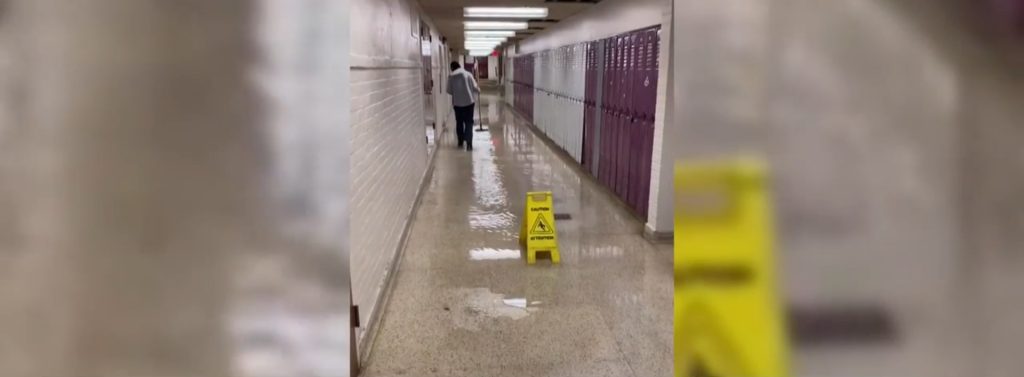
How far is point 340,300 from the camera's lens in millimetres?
911

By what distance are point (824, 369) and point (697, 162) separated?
0.36 meters

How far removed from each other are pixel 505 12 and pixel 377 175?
21.6 ft

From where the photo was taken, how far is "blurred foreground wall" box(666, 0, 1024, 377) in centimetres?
94

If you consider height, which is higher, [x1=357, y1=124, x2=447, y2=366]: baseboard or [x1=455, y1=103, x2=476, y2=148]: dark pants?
[x1=455, y1=103, x2=476, y2=148]: dark pants

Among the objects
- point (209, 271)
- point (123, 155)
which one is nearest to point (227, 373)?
point (209, 271)

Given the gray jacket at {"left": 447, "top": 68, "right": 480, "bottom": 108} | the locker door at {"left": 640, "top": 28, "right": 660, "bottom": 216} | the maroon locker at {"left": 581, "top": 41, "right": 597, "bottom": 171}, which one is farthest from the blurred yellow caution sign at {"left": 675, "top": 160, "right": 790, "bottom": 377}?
the gray jacket at {"left": 447, "top": 68, "right": 480, "bottom": 108}

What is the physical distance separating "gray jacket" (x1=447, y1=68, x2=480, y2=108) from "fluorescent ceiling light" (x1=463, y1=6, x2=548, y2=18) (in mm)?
994

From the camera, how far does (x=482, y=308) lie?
12.1 ft

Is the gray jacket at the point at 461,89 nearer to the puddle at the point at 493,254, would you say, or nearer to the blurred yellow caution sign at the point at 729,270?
the puddle at the point at 493,254

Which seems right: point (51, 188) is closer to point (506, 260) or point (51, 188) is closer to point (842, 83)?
point (842, 83)

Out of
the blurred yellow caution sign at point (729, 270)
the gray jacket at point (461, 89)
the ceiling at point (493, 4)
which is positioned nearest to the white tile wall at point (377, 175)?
the blurred yellow caution sign at point (729, 270)

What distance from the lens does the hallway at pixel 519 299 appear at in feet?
9.89

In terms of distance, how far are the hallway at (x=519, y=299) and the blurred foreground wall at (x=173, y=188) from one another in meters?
2.12

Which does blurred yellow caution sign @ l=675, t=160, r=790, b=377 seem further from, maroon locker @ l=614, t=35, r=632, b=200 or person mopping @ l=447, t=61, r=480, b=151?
person mopping @ l=447, t=61, r=480, b=151
